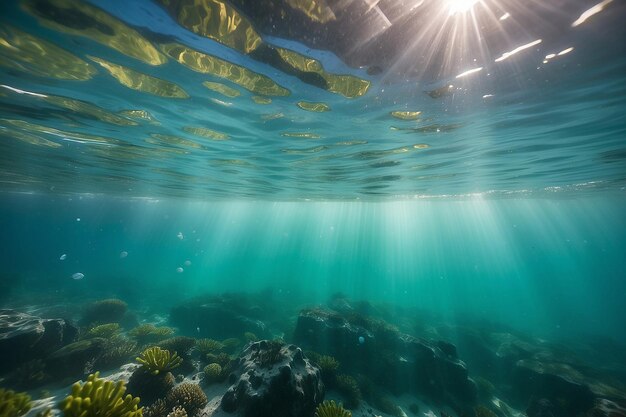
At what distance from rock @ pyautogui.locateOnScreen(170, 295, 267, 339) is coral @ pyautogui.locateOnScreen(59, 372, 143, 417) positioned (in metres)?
15.3

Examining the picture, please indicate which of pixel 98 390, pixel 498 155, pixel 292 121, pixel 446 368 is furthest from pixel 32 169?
pixel 498 155

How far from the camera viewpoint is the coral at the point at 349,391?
30.0 feet

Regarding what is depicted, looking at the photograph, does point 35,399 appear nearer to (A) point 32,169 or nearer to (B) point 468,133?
(B) point 468,133

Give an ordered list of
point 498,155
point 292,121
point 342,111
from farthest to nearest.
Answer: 1. point 498,155
2. point 292,121
3. point 342,111

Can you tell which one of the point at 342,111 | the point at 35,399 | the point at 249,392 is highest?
the point at 342,111

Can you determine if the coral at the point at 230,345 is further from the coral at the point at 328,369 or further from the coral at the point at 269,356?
the coral at the point at 269,356

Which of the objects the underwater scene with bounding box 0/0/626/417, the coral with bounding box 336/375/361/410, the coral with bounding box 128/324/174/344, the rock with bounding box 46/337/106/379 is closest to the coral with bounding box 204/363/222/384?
the underwater scene with bounding box 0/0/626/417

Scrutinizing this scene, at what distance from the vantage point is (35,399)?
7898mm

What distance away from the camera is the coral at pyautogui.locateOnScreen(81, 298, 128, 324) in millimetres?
19033

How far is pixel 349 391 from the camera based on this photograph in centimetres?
950

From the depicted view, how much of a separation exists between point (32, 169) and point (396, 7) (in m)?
31.2

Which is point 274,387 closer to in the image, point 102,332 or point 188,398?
point 188,398

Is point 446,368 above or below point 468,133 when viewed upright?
below

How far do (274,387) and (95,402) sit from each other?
12.5ft
